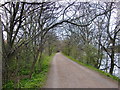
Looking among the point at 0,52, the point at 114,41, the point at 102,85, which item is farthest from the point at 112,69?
the point at 0,52

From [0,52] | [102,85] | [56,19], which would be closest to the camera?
[0,52]

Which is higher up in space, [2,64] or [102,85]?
[2,64]

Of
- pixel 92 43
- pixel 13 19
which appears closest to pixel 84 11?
pixel 13 19

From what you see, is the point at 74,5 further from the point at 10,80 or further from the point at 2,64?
the point at 10,80

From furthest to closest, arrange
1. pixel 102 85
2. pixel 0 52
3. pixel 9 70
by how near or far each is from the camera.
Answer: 1. pixel 102 85
2. pixel 9 70
3. pixel 0 52

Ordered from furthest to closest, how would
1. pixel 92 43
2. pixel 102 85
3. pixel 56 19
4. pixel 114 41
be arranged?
pixel 92 43
pixel 114 41
pixel 56 19
pixel 102 85

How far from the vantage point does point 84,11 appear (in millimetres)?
5895

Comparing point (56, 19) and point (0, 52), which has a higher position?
point (56, 19)

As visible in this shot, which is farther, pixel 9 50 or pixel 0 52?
pixel 9 50

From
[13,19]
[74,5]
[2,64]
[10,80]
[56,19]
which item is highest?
[74,5]

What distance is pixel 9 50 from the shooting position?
3.95 meters

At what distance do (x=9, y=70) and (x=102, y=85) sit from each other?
3.58m

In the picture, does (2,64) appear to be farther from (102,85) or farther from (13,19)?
(102,85)

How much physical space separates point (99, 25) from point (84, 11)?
→ 4.99 meters
